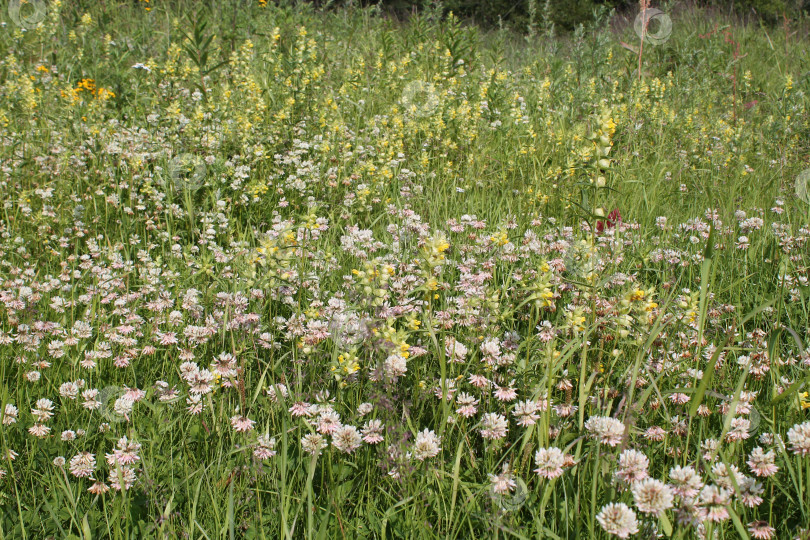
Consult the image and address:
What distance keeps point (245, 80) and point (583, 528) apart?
168 inches

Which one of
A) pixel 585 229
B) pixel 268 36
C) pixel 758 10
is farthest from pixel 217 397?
pixel 758 10

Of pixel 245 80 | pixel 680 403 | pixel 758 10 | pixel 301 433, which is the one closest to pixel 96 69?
pixel 245 80

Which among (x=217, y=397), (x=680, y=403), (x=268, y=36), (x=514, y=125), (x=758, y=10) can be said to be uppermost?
(x=758, y=10)

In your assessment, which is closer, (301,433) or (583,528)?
(583,528)

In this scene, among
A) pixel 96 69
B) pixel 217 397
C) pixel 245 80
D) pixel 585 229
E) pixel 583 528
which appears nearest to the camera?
pixel 583 528

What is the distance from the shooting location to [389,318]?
1.70m

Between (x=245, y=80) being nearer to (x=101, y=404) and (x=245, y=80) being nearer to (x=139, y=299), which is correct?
(x=139, y=299)

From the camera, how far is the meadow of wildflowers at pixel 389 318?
1573mm

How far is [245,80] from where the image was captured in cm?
484

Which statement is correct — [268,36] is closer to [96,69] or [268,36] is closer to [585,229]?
[96,69]

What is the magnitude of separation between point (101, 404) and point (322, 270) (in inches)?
42.7

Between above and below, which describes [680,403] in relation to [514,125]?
below

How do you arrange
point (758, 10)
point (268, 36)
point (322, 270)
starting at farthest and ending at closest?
point (758, 10) < point (268, 36) < point (322, 270)

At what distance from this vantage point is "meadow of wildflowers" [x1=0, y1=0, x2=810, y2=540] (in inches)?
61.9
